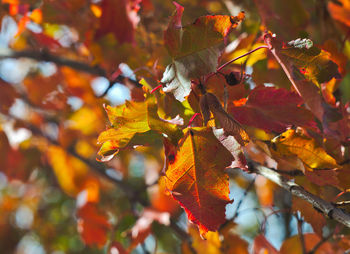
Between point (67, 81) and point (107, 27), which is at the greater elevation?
point (107, 27)

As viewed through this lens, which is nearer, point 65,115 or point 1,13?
point 1,13

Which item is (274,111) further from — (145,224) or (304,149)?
(145,224)

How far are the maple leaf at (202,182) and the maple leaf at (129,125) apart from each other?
0.03m

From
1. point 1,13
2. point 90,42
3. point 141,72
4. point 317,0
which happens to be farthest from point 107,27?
point 317,0

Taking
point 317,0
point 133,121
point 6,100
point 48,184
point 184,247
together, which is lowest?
point 48,184

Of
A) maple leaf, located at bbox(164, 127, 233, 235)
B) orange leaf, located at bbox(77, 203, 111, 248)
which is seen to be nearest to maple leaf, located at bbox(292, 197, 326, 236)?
maple leaf, located at bbox(164, 127, 233, 235)

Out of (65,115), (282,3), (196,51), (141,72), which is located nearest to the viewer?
(196,51)

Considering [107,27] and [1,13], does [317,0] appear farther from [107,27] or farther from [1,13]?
[1,13]

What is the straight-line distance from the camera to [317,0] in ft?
2.88

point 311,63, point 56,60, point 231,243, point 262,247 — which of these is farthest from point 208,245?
point 56,60

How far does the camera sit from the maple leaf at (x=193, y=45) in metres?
0.43

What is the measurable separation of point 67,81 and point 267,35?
1.30 m

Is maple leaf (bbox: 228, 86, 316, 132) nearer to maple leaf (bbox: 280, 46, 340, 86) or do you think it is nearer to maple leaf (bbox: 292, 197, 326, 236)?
maple leaf (bbox: 280, 46, 340, 86)

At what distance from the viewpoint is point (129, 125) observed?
0.45 metres
